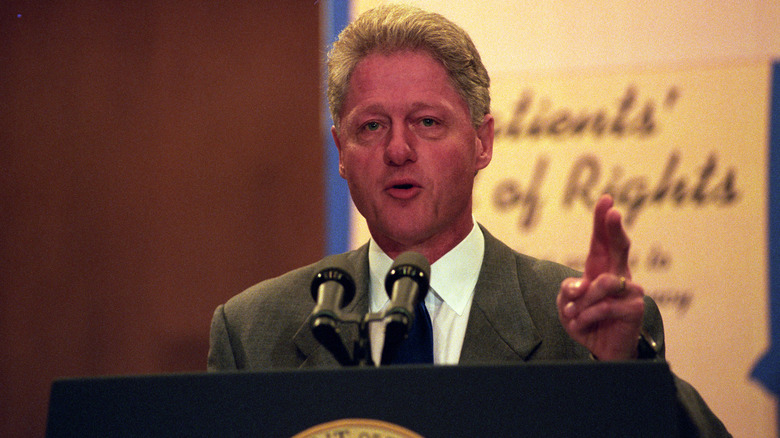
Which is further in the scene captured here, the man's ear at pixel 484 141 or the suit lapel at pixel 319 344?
the man's ear at pixel 484 141

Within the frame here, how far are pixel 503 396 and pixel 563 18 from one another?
81.8 inches

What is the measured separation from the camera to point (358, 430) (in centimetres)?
96

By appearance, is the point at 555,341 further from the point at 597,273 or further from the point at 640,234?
the point at 640,234

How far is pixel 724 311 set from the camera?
2572 millimetres

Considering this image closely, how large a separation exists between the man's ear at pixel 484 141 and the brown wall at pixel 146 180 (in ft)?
4.41

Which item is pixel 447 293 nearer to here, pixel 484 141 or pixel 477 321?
pixel 477 321

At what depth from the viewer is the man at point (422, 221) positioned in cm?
170

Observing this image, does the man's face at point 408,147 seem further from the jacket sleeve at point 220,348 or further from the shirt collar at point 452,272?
the jacket sleeve at point 220,348

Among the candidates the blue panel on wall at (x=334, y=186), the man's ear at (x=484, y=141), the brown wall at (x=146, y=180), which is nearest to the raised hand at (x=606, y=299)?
the man's ear at (x=484, y=141)

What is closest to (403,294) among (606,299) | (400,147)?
(606,299)

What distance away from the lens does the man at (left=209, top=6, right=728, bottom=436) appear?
1695mm

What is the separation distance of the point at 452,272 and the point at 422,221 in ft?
0.47

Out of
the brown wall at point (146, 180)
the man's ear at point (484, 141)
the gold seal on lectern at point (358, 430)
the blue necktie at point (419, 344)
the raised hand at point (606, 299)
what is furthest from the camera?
the brown wall at point (146, 180)

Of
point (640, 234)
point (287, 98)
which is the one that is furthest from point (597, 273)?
point (287, 98)
